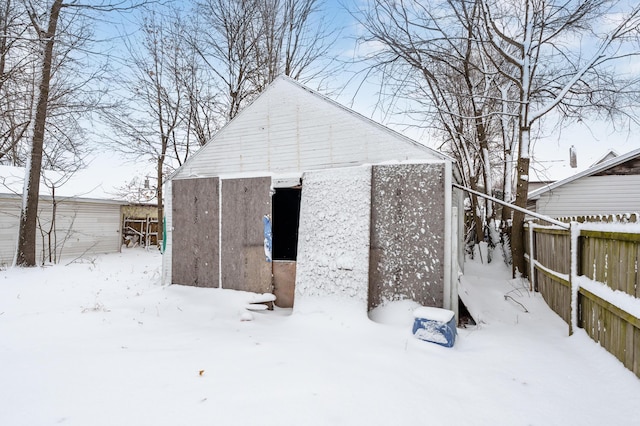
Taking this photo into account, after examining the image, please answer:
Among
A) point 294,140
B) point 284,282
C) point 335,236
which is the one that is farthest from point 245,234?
point 294,140

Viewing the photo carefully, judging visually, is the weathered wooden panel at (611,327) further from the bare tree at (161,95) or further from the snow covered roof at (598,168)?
the bare tree at (161,95)

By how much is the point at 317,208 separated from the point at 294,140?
136 centimetres

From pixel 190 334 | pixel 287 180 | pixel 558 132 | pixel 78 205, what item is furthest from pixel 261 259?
pixel 78 205

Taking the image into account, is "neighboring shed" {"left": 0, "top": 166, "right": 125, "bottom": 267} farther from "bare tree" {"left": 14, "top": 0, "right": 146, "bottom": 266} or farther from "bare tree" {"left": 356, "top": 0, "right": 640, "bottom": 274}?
"bare tree" {"left": 356, "top": 0, "right": 640, "bottom": 274}

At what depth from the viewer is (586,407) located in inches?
102

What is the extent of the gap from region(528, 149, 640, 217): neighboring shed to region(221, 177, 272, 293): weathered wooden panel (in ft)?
35.0

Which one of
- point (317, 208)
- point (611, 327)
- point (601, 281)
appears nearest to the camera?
point (611, 327)

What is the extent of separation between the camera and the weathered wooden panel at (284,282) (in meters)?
5.54

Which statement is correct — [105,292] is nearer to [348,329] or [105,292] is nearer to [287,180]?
[287,180]

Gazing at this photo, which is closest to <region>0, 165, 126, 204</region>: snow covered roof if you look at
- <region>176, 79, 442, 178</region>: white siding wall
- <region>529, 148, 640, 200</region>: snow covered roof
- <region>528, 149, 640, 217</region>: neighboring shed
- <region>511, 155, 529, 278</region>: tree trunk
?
<region>176, 79, 442, 178</region>: white siding wall

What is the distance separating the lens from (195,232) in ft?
20.5

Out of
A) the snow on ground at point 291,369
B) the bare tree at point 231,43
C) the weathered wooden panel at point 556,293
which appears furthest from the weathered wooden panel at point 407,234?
the bare tree at point 231,43

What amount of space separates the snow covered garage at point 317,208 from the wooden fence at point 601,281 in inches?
56.0

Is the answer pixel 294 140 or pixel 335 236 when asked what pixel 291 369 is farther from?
pixel 294 140
